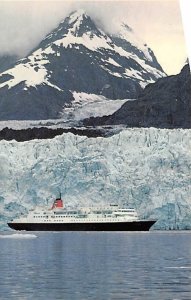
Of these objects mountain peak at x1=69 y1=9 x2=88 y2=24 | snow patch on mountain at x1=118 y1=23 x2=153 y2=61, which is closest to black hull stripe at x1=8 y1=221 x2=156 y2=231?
snow patch on mountain at x1=118 y1=23 x2=153 y2=61

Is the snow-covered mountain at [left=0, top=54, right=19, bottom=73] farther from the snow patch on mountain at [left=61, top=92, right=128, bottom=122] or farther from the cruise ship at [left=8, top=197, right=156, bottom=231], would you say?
the cruise ship at [left=8, top=197, right=156, bottom=231]

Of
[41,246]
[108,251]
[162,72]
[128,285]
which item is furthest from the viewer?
[162,72]

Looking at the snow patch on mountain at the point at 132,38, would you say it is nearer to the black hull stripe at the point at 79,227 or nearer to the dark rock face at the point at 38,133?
the dark rock face at the point at 38,133

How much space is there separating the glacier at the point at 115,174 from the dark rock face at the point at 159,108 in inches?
10.4

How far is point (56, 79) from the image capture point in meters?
18.3

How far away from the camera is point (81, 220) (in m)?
Result: 21.7

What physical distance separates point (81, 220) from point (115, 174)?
3771mm

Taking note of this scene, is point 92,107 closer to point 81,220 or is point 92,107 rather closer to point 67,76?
point 67,76

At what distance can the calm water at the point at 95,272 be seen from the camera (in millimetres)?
8211

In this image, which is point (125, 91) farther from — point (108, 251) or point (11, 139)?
point (108, 251)

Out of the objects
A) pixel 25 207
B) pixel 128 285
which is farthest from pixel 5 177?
pixel 128 285

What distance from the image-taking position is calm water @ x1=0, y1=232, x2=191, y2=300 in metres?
8.21

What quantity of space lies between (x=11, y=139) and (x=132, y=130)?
2.30 metres

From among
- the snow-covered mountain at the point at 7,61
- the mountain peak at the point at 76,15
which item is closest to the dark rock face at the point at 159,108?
the snow-covered mountain at the point at 7,61
